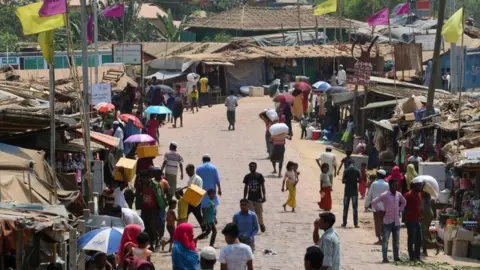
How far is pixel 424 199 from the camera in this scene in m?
20.1

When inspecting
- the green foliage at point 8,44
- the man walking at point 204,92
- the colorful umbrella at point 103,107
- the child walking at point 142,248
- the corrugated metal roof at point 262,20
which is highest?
the corrugated metal roof at point 262,20

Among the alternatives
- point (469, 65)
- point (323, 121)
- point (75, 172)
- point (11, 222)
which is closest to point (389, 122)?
point (323, 121)

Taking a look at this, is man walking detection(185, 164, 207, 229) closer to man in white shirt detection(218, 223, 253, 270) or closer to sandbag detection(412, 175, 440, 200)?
sandbag detection(412, 175, 440, 200)

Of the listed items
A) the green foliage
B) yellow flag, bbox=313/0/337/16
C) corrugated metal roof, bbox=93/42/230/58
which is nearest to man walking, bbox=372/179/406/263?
yellow flag, bbox=313/0/337/16

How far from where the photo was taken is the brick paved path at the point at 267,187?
19297 mm

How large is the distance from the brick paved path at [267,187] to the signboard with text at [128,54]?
2893 mm

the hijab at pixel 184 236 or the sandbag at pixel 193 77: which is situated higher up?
the hijab at pixel 184 236

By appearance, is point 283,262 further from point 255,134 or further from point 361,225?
point 255,134

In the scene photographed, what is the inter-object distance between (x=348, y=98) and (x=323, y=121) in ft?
8.35

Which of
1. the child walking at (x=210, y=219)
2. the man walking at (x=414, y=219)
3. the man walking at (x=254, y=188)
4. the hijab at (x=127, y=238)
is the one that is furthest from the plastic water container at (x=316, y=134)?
the hijab at (x=127, y=238)

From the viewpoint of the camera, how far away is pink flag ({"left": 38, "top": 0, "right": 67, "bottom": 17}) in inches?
749

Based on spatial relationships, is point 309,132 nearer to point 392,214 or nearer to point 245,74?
point 245,74

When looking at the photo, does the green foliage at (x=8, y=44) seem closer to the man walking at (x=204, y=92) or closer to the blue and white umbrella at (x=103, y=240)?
the man walking at (x=204, y=92)

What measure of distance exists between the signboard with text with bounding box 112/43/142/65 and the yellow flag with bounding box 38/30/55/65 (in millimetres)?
23736
